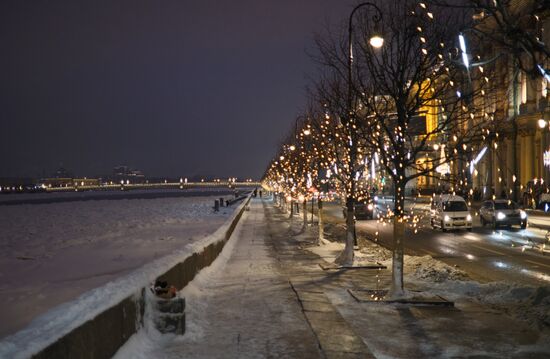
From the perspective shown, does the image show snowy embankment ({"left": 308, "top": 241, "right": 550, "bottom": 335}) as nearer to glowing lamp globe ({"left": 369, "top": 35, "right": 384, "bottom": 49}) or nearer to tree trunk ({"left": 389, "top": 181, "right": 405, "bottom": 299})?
tree trunk ({"left": 389, "top": 181, "right": 405, "bottom": 299})

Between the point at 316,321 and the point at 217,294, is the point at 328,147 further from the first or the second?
the point at 316,321

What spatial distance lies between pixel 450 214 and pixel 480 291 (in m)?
21.8

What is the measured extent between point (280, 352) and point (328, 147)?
1887 centimetres

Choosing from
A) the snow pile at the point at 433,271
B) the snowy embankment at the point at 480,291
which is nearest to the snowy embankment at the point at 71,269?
the snowy embankment at the point at 480,291

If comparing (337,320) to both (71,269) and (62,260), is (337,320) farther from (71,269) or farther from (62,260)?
(62,260)

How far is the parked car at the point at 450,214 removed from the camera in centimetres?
3509

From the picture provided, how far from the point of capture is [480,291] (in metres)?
14.1

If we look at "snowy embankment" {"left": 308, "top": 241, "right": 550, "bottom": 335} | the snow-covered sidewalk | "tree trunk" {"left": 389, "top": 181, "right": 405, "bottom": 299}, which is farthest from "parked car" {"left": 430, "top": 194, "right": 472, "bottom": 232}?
"tree trunk" {"left": 389, "top": 181, "right": 405, "bottom": 299}

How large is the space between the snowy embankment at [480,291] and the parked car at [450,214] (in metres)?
15.6

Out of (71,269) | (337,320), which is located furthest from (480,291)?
(71,269)

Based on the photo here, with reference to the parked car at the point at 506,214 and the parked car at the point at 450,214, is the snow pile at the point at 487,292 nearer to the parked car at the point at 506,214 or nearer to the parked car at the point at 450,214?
the parked car at the point at 450,214

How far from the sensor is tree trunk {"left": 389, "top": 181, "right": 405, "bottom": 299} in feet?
43.9

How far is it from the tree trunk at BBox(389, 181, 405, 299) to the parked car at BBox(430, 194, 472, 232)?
21853 mm

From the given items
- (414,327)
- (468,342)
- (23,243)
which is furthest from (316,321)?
(23,243)
